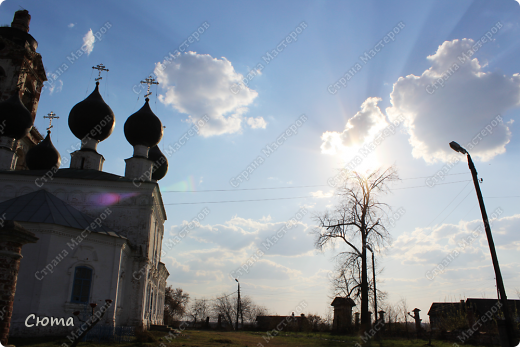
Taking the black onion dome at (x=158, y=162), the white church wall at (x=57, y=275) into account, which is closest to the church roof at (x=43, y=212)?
the white church wall at (x=57, y=275)

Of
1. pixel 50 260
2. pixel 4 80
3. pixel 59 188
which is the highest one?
pixel 4 80

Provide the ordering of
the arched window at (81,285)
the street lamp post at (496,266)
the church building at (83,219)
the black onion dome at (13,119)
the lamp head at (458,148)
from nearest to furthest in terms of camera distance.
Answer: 1. the street lamp post at (496,266)
2. the lamp head at (458,148)
3. the church building at (83,219)
4. the arched window at (81,285)
5. the black onion dome at (13,119)

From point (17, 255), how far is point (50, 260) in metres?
8.47

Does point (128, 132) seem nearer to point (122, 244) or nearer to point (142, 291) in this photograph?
point (122, 244)

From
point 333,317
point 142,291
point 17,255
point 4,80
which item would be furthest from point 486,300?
point 4,80

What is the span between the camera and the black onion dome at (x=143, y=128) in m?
20.4

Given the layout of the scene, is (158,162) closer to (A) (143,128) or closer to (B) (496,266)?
(A) (143,128)

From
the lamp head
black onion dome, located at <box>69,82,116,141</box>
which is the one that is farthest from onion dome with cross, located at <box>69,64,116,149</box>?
the lamp head

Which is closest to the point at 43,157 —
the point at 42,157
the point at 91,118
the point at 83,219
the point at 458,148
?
the point at 42,157

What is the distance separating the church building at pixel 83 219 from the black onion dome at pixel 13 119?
0.05 meters

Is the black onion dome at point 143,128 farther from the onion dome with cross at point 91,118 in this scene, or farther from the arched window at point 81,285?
the arched window at point 81,285

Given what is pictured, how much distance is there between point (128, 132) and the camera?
20500mm

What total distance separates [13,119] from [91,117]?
12.7 ft

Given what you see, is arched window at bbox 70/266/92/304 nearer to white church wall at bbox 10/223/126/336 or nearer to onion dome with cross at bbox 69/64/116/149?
white church wall at bbox 10/223/126/336
